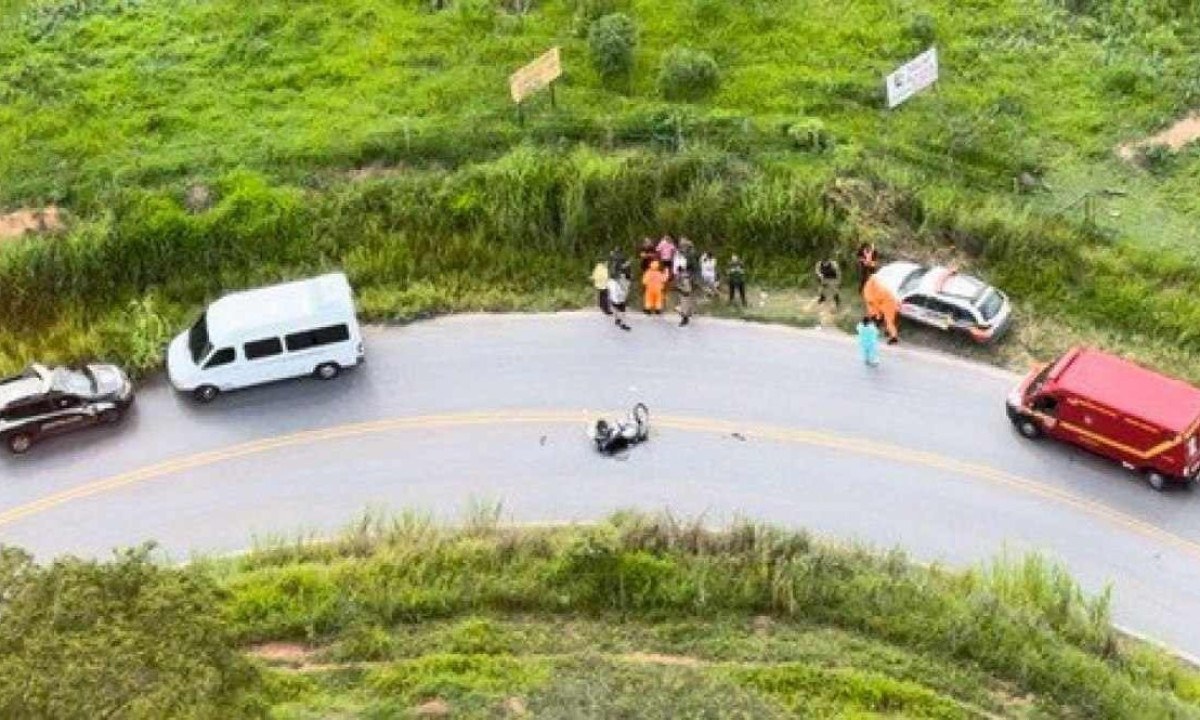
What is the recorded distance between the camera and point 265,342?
33281 mm

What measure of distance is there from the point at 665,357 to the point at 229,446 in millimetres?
9081

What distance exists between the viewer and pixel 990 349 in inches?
1351

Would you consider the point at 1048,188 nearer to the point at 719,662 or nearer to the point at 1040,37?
the point at 1040,37

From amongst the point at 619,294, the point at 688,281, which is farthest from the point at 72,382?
the point at 688,281

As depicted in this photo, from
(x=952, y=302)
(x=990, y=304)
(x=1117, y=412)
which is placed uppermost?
(x=952, y=302)

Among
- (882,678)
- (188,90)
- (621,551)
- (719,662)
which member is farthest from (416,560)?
(188,90)

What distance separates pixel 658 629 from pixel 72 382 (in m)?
13.2

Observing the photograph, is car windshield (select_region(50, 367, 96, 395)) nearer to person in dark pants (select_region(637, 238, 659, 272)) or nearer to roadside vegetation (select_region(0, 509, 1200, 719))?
roadside vegetation (select_region(0, 509, 1200, 719))

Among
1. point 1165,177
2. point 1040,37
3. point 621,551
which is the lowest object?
point 621,551

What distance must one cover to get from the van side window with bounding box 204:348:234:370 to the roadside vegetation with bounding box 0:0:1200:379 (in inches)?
73.0

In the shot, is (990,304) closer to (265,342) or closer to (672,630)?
(672,630)

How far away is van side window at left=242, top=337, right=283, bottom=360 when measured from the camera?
109ft

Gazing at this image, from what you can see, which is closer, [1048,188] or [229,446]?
[229,446]

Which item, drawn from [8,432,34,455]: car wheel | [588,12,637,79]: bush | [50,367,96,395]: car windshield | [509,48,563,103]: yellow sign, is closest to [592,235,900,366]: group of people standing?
[509,48,563,103]: yellow sign
